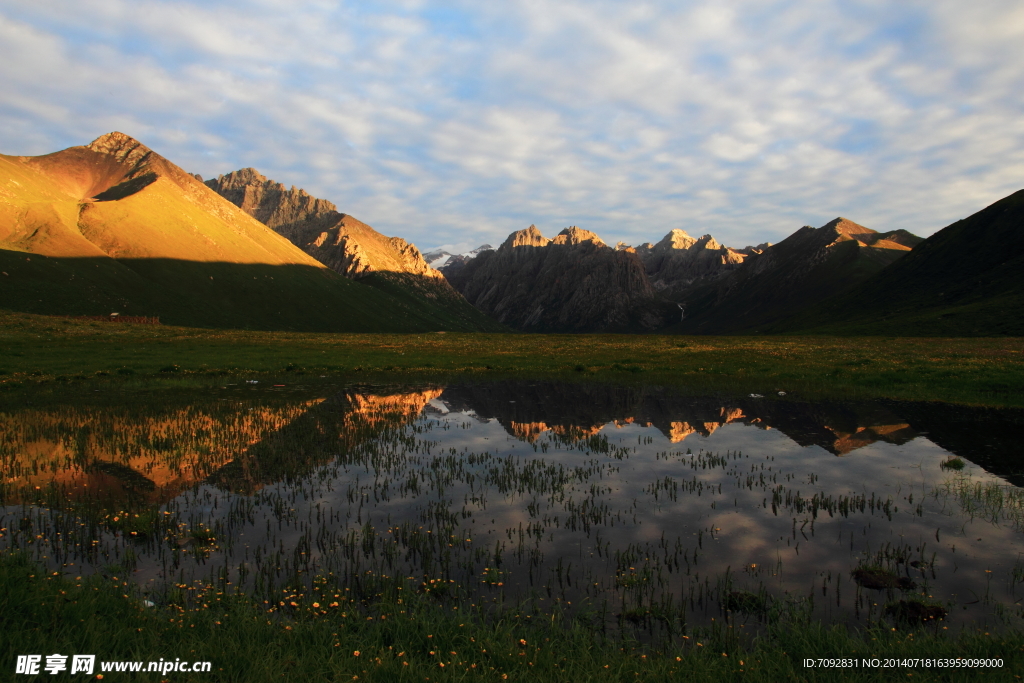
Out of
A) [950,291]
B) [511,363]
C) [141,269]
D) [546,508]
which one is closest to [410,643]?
[546,508]

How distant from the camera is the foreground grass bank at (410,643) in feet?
19.7

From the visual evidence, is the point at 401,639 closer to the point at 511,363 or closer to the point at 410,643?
the point at 410,643

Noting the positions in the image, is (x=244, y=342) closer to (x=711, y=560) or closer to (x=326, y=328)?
(x=711, y=560)

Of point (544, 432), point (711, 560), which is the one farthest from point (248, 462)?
point (711, 560)

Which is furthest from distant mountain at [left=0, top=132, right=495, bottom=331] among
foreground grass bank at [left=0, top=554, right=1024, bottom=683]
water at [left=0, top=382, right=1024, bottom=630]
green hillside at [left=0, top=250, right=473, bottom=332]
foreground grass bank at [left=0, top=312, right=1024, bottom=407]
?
foreground grass bank at [left=0, top=554, right=1024, bottom=683]

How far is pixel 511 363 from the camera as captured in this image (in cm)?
4681

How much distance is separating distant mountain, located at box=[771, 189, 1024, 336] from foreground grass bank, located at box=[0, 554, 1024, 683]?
392 feet

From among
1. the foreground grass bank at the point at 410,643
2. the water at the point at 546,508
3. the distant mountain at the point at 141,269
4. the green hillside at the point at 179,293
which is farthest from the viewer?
the distant mountain at the point at 141,269

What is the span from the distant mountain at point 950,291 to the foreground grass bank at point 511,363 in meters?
77.1

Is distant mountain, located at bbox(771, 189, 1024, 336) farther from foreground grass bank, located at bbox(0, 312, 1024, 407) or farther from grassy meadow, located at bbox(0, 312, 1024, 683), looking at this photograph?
grassy meadow, located at bbox(0, 312, 1024, 683)

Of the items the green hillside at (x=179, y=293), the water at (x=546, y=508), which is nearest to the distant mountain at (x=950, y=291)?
the water at (x=546, y=508)

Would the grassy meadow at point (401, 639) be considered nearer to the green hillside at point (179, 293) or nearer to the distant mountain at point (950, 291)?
the distant mountain at point (950, 291)

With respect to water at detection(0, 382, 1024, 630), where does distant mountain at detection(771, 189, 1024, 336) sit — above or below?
above

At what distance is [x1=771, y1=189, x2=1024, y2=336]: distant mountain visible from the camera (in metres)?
106
